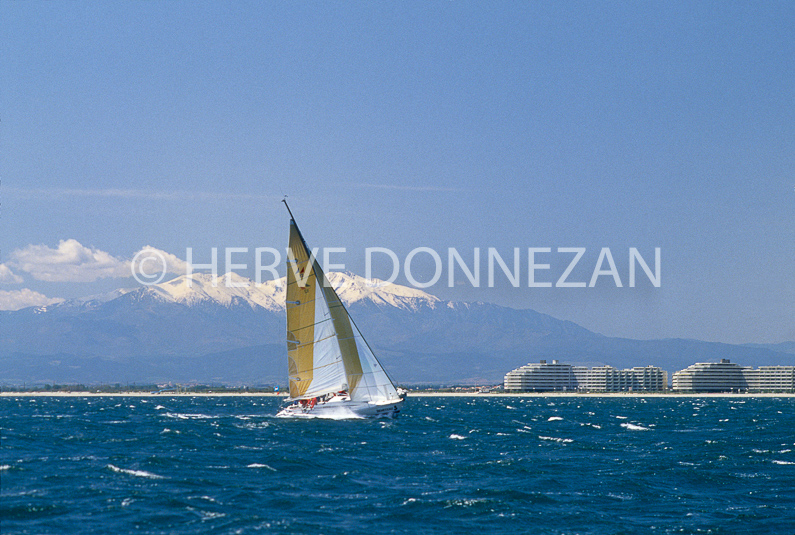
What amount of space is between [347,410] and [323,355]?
6.13 metres

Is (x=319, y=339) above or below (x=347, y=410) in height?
above

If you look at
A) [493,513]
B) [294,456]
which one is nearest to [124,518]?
[493,513]

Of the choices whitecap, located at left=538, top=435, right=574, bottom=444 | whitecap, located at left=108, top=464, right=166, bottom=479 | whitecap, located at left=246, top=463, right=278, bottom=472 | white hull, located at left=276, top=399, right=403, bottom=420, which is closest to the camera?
whitecap, located at left=108, top=464, right=166, bottom=479

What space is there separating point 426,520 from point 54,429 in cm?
5041

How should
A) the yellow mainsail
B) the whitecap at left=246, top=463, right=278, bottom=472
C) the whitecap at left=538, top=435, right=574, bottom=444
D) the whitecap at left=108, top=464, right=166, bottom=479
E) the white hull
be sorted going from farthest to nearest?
the white hull, the yellow mainsail, the whitecap at left=538, top=435, right=574, bottom=444, the whitecap at left=246, top=463, right=278, bottom=472, the whitecap at left=108, top=464, right=166, bottom=479

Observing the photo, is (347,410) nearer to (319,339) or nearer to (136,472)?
(319,339)

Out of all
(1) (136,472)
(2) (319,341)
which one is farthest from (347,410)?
(1) (136,472)

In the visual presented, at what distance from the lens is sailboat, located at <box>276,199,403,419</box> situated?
286ft

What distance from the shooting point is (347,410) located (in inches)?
3531

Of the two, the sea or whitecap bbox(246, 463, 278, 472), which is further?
whitecap bbox(246, 463, 278, 472)

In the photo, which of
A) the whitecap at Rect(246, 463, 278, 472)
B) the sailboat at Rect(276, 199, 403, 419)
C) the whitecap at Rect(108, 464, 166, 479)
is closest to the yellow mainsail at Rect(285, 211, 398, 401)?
the sailboat at Rect(276, 199, 403, 419)

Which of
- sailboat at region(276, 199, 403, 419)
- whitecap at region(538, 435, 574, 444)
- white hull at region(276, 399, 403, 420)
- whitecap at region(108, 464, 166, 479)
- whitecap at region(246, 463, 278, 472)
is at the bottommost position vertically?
whitecap at region(538, 435, 574, 444)

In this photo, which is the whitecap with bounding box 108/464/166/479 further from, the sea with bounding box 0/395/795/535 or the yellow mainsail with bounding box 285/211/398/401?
the yellow mainsail with bounding box 285/211/398/401

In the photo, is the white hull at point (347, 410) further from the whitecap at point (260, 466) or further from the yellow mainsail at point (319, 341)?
Result: the whitecap at point (260, 466)
